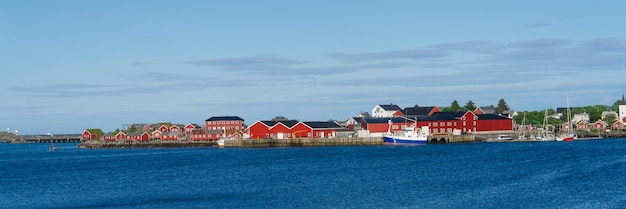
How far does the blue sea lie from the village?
109 ft

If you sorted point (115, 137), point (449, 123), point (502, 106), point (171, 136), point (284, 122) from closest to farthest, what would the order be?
point (284, 122) < point (449, 123) < point (171, 136) < point (115, 137) < point (502, 106)

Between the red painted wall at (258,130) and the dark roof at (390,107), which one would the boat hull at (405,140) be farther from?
the dark roof at (390,107)

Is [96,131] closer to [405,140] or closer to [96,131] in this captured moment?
[96,131]

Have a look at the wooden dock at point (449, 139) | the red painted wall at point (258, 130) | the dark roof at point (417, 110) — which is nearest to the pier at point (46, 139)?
the red painted wall at point (258, 130)

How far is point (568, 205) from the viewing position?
33.7 m

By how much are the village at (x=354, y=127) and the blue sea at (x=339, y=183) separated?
33.3 m

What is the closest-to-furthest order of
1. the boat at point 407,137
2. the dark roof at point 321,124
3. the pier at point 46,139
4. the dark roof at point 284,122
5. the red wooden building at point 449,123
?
1. the boat at point 407,137
2. the dark roof at point 321,124
3. the dark roof at point 284,122
4. the red wooden building at point 449,123
5. the pier at point 46,139

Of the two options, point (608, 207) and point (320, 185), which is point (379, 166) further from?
point (608, 207)

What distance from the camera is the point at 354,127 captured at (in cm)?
10844

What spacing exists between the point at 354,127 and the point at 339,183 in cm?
6400

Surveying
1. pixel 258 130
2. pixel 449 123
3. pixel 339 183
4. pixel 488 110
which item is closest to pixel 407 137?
pixel 449 123

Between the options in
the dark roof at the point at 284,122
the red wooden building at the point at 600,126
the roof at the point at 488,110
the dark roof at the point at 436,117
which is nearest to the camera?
the dark roof at the point at 284,122

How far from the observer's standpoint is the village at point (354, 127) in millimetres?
100312

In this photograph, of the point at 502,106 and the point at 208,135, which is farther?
the point at 502,106
